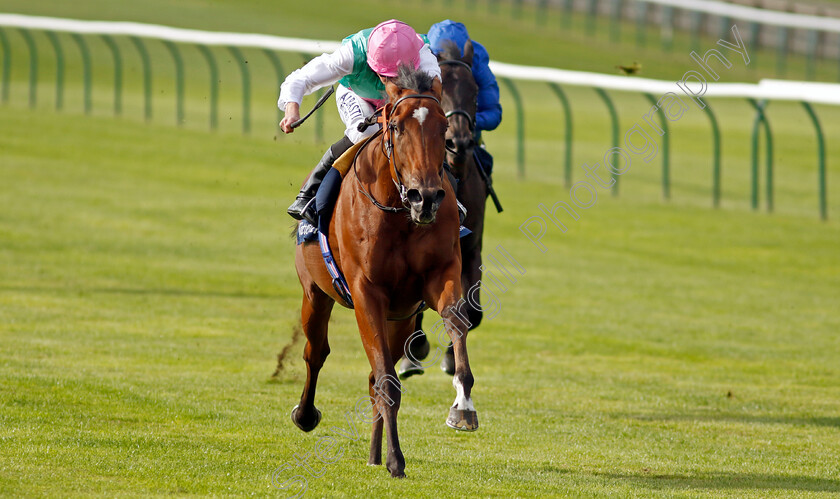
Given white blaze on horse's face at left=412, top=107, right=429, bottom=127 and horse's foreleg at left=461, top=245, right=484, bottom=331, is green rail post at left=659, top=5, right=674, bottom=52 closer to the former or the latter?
horse's foreleg at left=461, top=245, right=484, bottom=331

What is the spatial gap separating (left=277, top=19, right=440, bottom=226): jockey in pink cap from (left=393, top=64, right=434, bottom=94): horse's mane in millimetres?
108

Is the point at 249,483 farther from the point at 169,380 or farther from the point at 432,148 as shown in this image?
the point at 169,380

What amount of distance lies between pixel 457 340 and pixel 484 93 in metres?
3.09

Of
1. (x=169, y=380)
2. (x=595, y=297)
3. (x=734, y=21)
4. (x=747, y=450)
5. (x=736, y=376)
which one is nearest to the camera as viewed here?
(x=747, y=450)

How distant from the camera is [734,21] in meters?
36.1

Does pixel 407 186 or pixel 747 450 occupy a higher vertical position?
pixel 407 186

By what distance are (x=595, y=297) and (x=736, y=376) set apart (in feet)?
11.1

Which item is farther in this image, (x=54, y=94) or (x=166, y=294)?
(x=54, y=94)

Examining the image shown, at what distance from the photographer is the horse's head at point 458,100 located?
7590mm

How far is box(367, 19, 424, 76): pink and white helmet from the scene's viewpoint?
6125mm

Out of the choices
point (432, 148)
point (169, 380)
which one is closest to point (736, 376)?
point (169, 380)

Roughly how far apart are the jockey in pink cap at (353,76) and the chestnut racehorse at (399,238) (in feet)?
1.10

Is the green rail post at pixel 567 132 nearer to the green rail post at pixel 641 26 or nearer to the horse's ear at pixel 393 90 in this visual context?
the horse's ear at pixel 393 90

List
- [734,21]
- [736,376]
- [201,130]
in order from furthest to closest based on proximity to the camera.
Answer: [734,21] < [201,130] < [736,376]
